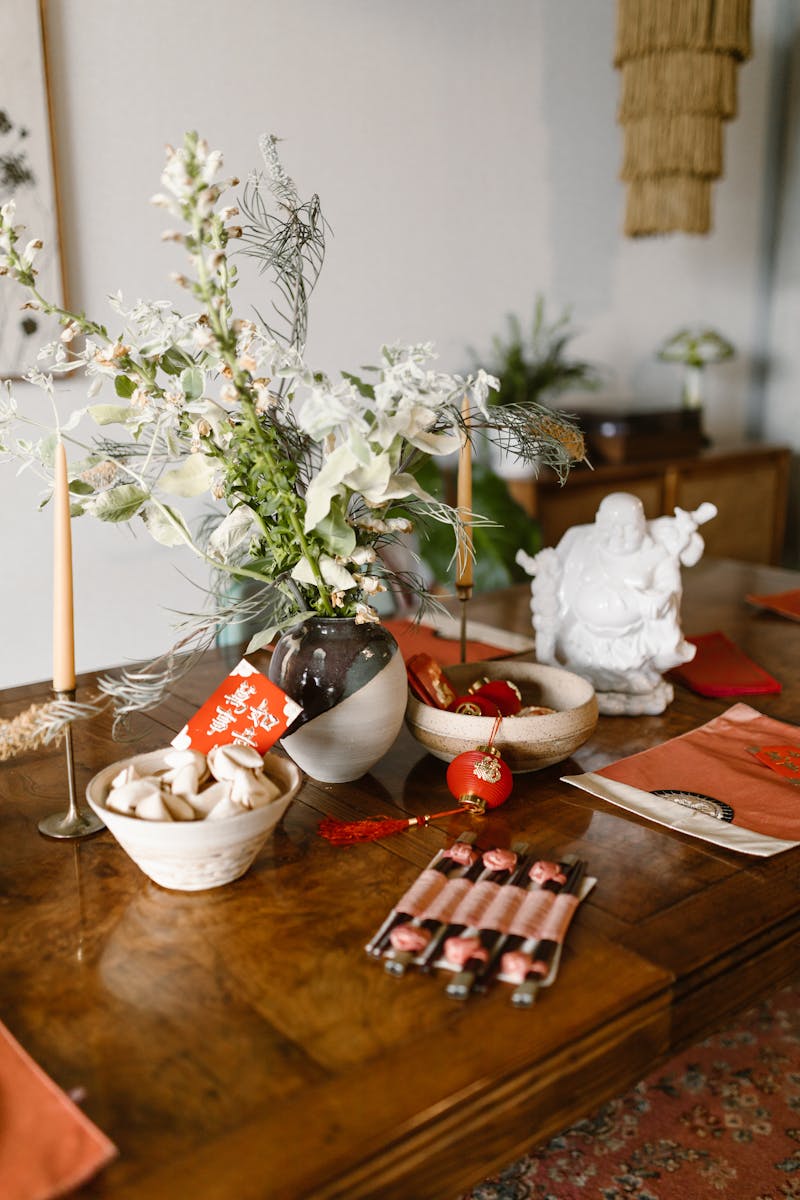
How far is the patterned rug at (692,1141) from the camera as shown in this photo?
1.51 meters

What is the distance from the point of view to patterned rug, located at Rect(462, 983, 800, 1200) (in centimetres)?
151

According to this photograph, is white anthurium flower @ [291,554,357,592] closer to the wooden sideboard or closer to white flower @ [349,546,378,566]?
white flower @ [349,546,378,566]

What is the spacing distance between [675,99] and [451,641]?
6.80ft

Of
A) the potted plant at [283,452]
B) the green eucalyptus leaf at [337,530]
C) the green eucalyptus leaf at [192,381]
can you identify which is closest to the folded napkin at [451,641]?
the potted plant at [283,452]

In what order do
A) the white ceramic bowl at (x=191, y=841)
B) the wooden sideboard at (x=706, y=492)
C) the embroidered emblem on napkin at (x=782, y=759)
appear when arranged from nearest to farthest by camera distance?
the white ceramic bowl at (x=191, y=841), the embroidered emblem on napkin at (x=782, y=759), the wooden sideboard at (x=706, y=492)

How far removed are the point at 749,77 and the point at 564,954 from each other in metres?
4.23

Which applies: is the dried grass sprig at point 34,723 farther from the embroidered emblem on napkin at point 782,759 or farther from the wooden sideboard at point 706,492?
the wooden sideboard at point 706,492

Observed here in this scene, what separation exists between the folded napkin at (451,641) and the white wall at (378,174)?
124 cm

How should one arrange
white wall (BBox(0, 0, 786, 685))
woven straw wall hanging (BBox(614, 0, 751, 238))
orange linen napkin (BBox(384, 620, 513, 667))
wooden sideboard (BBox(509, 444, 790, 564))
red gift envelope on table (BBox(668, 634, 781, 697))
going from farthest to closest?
wooden sideboard (BBox(509, 444, 790, 564))
woven straw wall hanging (BBox(614, 0, 751, 238))
white wall (BBox(0, 0, 786, 685))
orange linen napkin (BBox(384, 620, 513, 667))
red gift envelope on table (BBox(668, 634, 781, 697))

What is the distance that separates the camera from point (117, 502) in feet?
3.62

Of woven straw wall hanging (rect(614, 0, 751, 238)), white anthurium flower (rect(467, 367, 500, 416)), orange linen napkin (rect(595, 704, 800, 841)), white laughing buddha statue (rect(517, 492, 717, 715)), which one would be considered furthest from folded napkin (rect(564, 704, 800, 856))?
woven straw wall hanging (rect(614, 0, 751, 238))

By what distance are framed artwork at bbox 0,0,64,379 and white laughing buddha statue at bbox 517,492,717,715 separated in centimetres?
164

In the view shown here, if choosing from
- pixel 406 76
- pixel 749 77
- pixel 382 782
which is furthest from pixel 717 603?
pixel 749 77

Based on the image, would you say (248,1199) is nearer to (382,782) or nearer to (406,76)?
(382,782)
